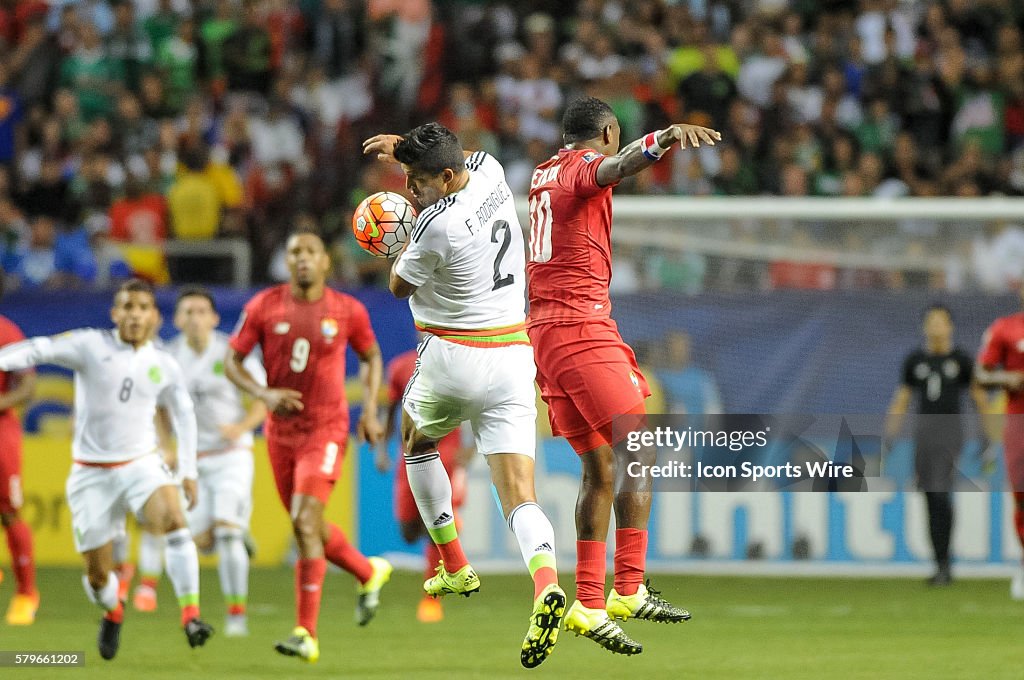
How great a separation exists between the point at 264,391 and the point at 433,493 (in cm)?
252

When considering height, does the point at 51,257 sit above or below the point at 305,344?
above

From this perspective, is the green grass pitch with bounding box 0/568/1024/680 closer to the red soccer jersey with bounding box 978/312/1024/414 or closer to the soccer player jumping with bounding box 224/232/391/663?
the soccer player jumping with bounding box 224/232/391/663

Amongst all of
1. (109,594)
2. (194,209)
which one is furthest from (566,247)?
(194,209)

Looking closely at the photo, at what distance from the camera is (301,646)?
952cm

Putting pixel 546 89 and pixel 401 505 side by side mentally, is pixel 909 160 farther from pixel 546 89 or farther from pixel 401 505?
pixel 401 505

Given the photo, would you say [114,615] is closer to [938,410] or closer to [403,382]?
[403,382]

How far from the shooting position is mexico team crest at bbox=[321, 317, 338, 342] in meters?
10.7

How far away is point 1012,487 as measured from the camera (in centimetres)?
1321

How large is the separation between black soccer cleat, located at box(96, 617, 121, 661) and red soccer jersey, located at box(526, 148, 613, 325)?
3601 mm

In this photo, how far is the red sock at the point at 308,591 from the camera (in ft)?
32.2

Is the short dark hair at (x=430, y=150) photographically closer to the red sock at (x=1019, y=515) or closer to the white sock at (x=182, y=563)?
the white sock at (x=182, y=563)

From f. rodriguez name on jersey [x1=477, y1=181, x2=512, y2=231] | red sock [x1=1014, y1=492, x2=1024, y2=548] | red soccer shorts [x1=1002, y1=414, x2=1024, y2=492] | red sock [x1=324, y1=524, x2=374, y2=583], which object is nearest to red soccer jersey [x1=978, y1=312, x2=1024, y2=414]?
red soccer shorts [x1=1002, y1=414, x2=1024, y2=492]

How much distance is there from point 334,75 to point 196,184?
2.85 m

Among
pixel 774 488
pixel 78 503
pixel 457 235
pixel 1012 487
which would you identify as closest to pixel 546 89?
pixel 774 488
